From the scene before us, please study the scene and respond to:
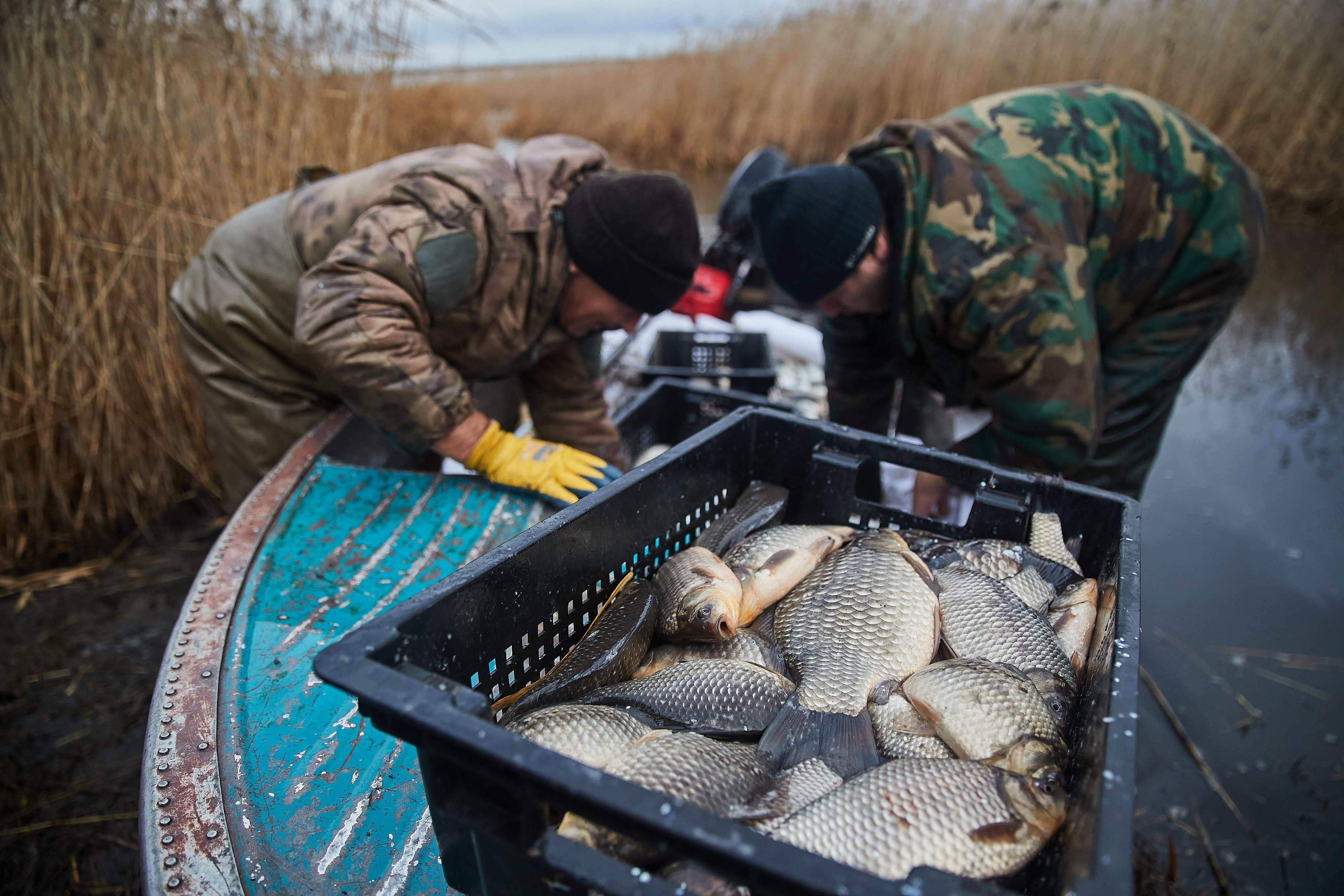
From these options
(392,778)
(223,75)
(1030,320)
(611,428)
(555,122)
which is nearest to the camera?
(392,778)

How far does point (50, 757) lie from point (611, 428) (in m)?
2.09

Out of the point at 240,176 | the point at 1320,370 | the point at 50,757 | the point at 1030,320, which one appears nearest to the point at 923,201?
the point at 1030,320

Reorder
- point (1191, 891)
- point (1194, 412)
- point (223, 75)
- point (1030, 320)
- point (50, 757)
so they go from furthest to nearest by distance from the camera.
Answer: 1. point (1194, 412)
2. point (223, 75)
3. point (50, 757)
4. point (1030, 320)
5. point (1191, 891)

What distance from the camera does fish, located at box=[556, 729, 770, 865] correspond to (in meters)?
0.89

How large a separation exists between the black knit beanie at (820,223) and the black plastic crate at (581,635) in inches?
35.6

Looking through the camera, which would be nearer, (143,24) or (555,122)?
(143,24)

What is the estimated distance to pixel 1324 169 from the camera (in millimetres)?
6652

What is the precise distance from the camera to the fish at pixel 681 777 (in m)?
0.89

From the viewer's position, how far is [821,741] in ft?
3.74

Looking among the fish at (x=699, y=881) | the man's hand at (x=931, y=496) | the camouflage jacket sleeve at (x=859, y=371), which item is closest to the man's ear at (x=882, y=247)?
the camouflage jacket sleeve at (x=859, y=371)

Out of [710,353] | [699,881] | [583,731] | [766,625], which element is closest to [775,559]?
[766,625]

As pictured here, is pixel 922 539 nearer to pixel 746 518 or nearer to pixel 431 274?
pixel 746 518

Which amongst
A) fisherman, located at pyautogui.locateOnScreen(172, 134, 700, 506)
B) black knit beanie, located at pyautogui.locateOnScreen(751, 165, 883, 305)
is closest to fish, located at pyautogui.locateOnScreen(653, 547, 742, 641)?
fisherman, located at pyautogui.locateOnScreen(172, 134, 700, 506)

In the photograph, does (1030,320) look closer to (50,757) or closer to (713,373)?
(713,373)
